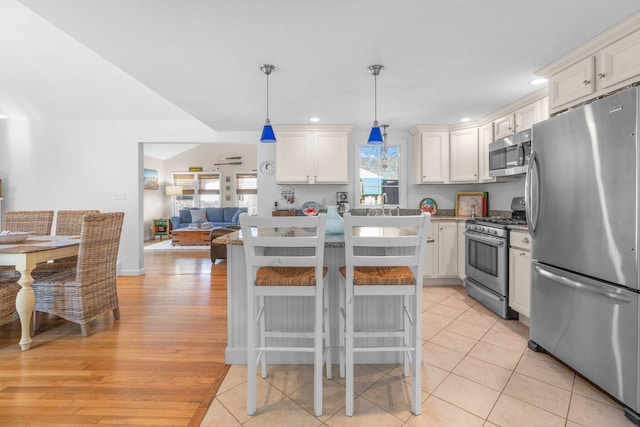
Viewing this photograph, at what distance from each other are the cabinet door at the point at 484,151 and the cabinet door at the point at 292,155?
2.32 meters

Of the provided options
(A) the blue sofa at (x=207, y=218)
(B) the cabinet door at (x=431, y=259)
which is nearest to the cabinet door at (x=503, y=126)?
(B) the cabinet door at (x=431, y=259)

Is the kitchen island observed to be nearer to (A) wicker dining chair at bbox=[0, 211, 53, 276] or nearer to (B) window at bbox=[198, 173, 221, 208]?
(A) wicker dining chair at bbox=[0, 211, 53, 276]

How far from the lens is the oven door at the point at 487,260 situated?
304cm

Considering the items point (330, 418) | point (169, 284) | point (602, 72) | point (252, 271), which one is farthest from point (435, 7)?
point (169, 284)

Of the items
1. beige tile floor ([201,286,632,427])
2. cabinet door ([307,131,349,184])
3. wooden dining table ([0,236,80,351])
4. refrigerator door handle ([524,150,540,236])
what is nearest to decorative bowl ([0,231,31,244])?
wooden dining table ([0,236,80,351])

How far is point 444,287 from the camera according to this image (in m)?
4.19

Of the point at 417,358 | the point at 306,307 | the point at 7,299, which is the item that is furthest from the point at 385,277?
the point at 7,299

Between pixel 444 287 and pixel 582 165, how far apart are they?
8.52 feet

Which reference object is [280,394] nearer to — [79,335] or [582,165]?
[79,335]

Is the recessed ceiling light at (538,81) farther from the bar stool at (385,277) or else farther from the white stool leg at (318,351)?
the white stool leg at (318,351)

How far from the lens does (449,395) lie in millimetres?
1833

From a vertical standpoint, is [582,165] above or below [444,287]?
above

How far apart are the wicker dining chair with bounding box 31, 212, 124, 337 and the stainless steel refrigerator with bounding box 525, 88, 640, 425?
357 cm

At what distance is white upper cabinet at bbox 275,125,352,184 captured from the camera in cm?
443
